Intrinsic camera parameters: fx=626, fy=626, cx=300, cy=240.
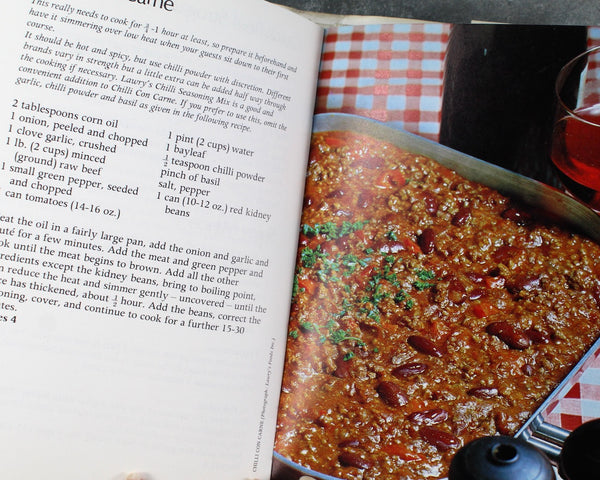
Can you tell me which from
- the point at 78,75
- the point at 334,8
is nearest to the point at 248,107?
the point at 78,75

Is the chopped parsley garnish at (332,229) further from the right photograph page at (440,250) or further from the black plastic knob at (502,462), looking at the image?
the black plastic knob at (502,462)

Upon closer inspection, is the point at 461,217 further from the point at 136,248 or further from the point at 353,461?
the point at 136,248

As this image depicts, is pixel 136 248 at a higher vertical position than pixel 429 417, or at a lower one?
higher

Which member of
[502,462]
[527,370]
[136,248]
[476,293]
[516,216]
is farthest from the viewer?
[516,216]

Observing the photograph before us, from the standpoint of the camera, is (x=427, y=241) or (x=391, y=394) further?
(x=427, y=241)

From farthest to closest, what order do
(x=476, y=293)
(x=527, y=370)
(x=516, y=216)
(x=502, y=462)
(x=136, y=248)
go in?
(x=516, y=216)
(x=476, y=293)
(x=527, y=370)
(x=136, y=248)
(x=502, y=462)

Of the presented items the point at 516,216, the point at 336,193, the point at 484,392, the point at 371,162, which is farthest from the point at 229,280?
the point at 516,216

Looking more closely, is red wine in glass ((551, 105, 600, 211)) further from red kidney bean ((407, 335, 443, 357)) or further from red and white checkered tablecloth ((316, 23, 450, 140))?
red kidney bean ((407, 335, 443, 357))

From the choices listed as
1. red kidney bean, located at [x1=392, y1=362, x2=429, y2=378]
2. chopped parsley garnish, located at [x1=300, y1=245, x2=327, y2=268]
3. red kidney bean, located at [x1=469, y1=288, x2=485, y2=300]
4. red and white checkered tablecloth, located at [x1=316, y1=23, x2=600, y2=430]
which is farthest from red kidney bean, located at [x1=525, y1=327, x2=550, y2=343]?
red and white checkered tablecloth, located at [x1=316, y1=23, x2=600, y2=430]

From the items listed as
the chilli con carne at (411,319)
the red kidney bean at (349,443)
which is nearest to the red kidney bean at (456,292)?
the chilli con carne at (411,319)
